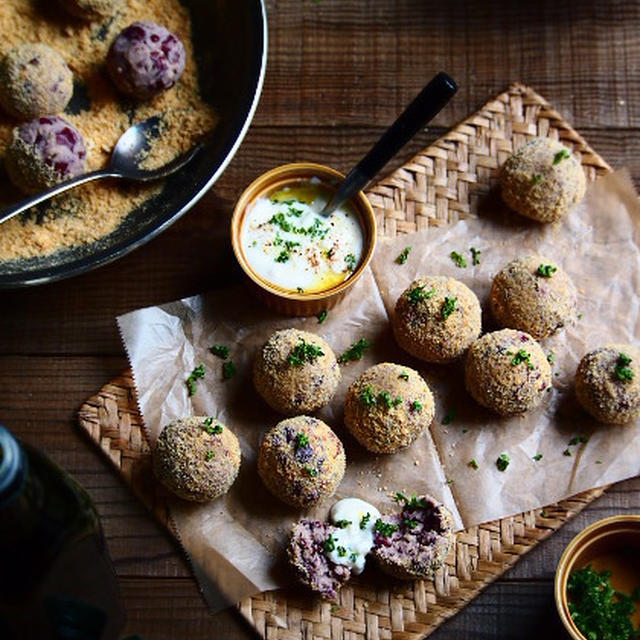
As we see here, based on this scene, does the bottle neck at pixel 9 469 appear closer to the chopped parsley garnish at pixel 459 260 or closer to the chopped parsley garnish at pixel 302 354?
the chopped parsley garnish at pixel 302 354

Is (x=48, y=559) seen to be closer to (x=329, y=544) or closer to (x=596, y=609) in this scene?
(x=329, y=544)

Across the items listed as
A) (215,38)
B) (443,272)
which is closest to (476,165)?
(443,272)

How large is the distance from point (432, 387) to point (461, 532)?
1.07 feet

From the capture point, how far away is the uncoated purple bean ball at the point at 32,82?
2.08 metres

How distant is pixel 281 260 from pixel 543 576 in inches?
36.0

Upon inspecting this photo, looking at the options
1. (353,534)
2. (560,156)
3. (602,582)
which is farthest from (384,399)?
(560,156)

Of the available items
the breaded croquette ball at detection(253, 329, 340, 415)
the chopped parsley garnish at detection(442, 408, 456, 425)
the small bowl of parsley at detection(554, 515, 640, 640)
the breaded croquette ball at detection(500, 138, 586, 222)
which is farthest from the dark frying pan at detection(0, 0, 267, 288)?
the small bowl of parsley at detection(554, 515, 640, 640)

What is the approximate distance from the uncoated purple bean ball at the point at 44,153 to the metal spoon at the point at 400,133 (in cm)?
57

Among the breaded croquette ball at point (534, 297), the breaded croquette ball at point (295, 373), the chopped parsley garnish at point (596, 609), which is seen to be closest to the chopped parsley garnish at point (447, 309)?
the breaded croquette ball at point (534, 297)

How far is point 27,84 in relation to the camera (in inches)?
81.9

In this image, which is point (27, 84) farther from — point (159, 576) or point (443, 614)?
point (443, 614)

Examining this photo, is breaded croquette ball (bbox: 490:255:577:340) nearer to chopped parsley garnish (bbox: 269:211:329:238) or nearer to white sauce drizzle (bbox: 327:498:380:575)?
chopped parsley garnish (bbox: 269:211:329:238)

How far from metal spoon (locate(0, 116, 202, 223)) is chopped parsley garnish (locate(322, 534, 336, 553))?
89 centimetres

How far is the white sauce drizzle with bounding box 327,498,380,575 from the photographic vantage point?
6.47ft
